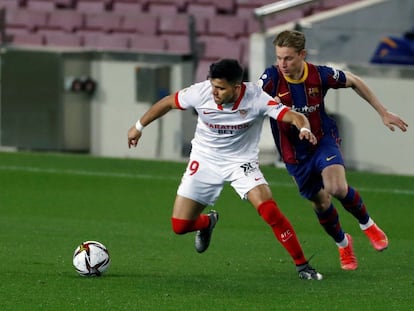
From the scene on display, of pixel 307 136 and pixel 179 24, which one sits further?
pixel 179 24

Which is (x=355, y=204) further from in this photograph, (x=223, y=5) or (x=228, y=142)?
(x=223, y=5)

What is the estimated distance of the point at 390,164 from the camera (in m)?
20.1

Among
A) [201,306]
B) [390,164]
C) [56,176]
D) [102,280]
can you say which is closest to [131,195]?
[56,176]

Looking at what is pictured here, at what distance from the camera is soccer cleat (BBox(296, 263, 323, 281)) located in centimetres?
1005

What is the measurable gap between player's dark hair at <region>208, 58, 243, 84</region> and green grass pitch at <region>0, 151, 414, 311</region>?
1.53 metres

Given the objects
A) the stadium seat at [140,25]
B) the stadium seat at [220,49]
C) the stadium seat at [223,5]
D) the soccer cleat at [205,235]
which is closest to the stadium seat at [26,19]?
the stadium seat at [140,25]

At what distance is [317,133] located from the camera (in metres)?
10.9

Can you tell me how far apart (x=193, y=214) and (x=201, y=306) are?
195cm

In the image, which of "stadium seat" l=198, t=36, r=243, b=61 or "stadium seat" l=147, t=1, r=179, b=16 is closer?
"stadium seat" l=198, t=36, r=243, b=61

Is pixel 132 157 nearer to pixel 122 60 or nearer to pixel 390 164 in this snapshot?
pixel 122 60

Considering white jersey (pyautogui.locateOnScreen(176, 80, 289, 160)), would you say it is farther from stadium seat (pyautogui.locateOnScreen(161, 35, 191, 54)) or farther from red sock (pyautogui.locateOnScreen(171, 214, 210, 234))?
stadium seat (pyautogui.locateOnScreen(161, 35, 191, 54))

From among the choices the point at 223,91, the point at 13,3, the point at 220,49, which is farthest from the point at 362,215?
the point at 13,3

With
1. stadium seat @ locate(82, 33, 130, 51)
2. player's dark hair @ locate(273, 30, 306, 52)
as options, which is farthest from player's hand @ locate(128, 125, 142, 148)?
stadium seat @ locate(82, 33, 130, 51)

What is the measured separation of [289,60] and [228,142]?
872 millimetres
